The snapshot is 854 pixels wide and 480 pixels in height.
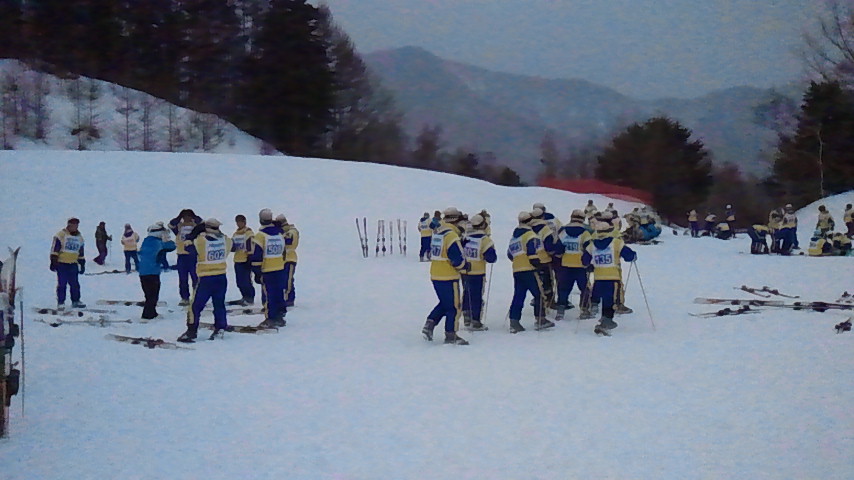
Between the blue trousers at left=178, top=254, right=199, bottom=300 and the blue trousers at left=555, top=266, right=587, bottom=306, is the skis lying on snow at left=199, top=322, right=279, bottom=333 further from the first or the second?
the blue trousers at left=555, top=266, right=587, bottom=306

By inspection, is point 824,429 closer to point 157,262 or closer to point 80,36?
point 157,262

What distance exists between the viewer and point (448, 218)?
1095 cm

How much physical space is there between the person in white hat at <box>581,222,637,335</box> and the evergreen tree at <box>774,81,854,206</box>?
111 ft

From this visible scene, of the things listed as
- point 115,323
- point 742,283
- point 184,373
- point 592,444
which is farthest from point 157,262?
point 742,283

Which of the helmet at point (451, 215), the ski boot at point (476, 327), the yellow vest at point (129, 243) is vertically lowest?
the ski boot at point (476, 327)

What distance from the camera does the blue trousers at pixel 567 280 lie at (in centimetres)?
1261

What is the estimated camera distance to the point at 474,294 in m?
11.8

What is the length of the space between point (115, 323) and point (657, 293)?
1024cm

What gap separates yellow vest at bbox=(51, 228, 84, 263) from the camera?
14.3 meters

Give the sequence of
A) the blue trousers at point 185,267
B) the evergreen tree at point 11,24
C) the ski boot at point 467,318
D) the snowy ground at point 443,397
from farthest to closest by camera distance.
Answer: the evergreen tree at point 11,24, the blue trousers at point 185,267, the ski boot at point 467,318, the snowy ground at point 443,397

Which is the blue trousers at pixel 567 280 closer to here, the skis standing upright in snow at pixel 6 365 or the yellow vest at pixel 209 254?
the yellow vest at pixel 209 254

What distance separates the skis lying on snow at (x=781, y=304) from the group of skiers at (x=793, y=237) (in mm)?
10601

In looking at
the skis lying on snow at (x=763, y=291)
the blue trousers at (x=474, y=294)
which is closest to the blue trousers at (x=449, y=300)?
the blue trousers at (x=474, y=294)

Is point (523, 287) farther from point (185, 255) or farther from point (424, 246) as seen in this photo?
point (424, 246)
